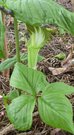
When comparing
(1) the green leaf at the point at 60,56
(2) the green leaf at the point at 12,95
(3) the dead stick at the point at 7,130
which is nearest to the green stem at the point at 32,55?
(2) the green leaf at the point at 12,95

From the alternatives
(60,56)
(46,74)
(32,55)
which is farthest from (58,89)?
(60,56)

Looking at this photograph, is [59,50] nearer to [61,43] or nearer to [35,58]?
[61,43]

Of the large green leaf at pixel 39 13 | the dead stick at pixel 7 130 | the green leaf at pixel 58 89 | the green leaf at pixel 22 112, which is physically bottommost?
the dead stick at pixel 7 130

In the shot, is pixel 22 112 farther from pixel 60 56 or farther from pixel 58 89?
pixel 60 56

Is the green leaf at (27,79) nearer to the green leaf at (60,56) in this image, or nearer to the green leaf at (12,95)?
the green leaf at (12,95)

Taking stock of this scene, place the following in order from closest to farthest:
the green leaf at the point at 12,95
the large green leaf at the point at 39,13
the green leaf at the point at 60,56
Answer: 1. the large green leaf at the point at 39,13
2. the green leaf at the point at 12,95
3. the green leaf at the point at 60,56

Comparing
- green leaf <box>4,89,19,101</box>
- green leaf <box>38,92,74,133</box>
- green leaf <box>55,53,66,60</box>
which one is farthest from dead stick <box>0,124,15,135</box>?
green leaf <box>55,53,66,60</box>
